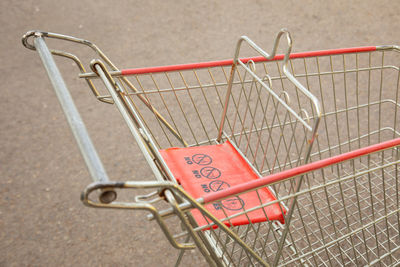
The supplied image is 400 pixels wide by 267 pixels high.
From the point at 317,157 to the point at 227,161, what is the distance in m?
0.90

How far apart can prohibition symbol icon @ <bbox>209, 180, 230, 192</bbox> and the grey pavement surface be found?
0.57 meters

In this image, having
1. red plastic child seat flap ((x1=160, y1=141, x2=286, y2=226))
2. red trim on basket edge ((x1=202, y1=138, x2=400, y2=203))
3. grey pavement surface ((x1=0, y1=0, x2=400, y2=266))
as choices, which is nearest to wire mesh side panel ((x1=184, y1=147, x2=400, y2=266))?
red plastic child seat flap ((x1=160, y1=141, x2=286, y2=226))

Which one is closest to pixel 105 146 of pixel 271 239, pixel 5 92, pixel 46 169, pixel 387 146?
pixel 46 169

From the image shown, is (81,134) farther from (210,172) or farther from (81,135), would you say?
(210,172)

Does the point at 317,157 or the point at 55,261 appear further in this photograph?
the point at 317,157

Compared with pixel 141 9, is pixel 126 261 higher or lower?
lower

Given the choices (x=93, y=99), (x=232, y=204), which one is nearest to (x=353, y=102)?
(x=232, y=204)

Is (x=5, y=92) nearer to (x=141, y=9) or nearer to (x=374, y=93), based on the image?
(x=141, y=9)

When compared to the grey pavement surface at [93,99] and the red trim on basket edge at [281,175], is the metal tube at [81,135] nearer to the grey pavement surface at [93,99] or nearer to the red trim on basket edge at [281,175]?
the red trim on basket edge at [281,175]

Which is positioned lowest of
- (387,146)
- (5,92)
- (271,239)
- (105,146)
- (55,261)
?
(271,239)

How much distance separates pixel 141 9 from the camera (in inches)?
148

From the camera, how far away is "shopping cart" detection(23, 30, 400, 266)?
0.97 metres

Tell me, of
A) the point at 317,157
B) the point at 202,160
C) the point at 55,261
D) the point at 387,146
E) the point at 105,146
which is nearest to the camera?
the point at 387,146

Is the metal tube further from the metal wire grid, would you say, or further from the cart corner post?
the metal wire grid
